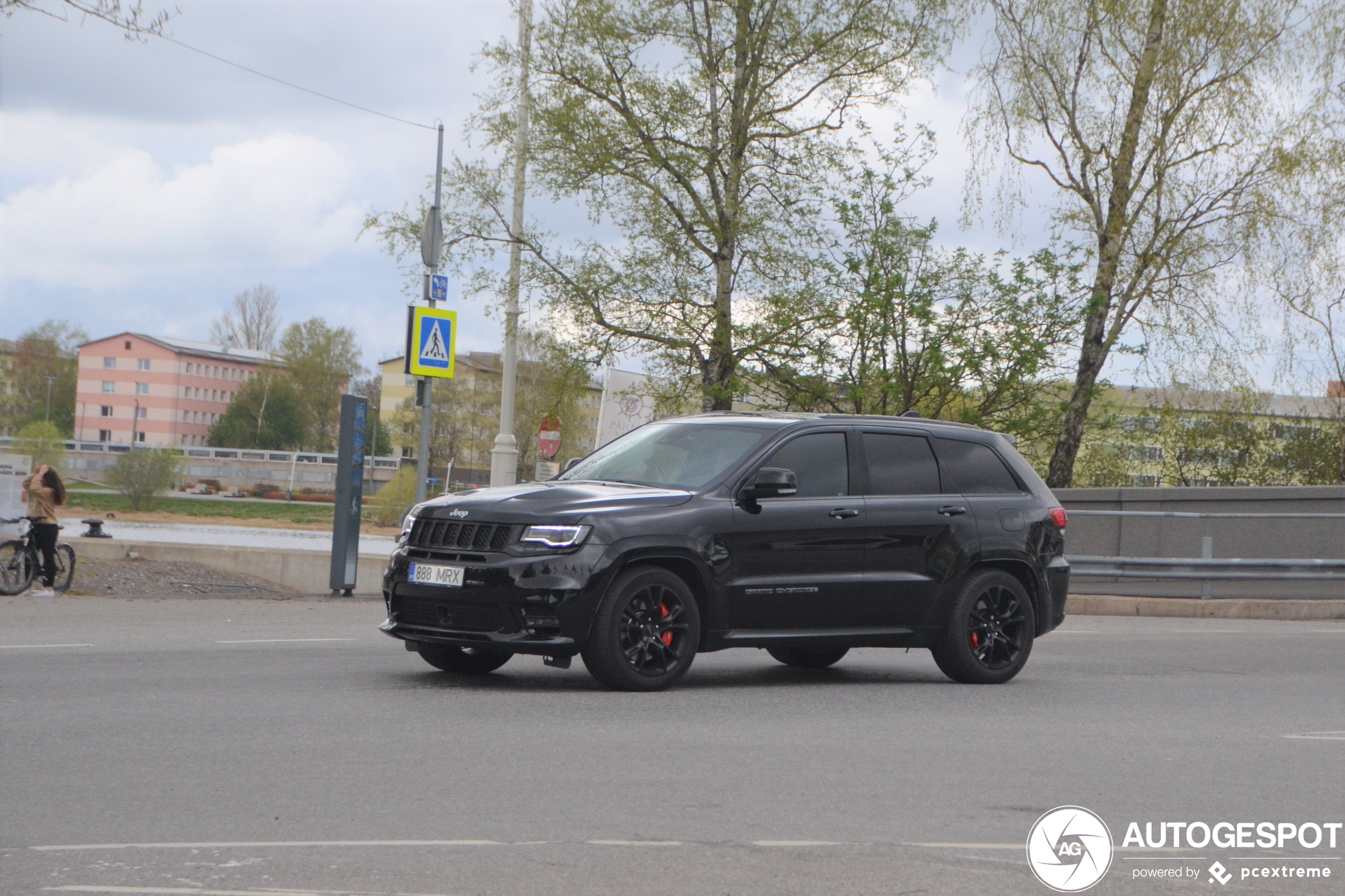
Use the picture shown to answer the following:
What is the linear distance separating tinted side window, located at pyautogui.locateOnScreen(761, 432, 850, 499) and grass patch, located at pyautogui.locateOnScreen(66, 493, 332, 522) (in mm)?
50274

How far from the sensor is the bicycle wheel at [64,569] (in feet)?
54.4

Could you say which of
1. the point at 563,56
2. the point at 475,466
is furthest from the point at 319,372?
the point at 563,56

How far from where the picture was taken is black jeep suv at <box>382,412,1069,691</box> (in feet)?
28.2

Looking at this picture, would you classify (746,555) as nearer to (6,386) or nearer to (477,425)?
(477,425)

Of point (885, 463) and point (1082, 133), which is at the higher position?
point (1082, 133)

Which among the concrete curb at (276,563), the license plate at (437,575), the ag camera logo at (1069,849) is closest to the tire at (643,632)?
the license plate at (437,575)

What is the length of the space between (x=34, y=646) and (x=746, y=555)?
219 inches

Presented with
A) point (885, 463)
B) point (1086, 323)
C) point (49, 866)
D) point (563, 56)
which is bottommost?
point (49, 866)

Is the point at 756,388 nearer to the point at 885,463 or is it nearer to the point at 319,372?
the point at 885,463

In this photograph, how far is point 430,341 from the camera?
65.9 ft

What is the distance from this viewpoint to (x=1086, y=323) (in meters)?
25.1

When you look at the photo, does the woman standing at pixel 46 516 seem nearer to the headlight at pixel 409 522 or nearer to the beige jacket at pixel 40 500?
the beige jacket at pixel 40 500

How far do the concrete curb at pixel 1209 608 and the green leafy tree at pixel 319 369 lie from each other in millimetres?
110176

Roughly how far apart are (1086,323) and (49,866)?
73.8ft
